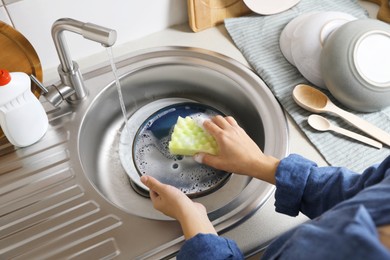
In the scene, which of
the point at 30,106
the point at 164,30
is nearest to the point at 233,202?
the point at 30,106

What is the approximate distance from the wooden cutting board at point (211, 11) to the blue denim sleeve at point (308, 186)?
47 centimetres

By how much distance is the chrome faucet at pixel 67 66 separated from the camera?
2.09ft

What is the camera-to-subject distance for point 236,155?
27.4 inches

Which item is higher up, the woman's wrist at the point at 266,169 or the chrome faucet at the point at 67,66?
the chrome faucet at the point at 67,66

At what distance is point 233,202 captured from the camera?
0.65 m

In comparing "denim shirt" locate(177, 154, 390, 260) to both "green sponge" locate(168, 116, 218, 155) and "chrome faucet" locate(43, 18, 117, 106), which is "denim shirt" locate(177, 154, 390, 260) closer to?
"green sponge" locate(168, 116, 218, 155)

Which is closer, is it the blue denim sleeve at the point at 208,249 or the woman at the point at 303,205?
the woman at the point at 303,205

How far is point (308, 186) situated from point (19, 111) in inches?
21.0

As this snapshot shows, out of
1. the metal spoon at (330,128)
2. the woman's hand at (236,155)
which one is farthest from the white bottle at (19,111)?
the metal spoon at (330,128)

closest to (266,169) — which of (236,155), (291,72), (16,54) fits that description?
(236,155)

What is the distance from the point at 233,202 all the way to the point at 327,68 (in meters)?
0.32

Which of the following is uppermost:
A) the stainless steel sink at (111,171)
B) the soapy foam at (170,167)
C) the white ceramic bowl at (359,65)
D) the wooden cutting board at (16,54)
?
the wooden cutting board at (16,54)

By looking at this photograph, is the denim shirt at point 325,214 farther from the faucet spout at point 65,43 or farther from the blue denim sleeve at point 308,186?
the faucet spout at point 65,43

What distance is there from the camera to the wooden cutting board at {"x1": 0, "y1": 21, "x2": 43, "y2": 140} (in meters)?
0.74
